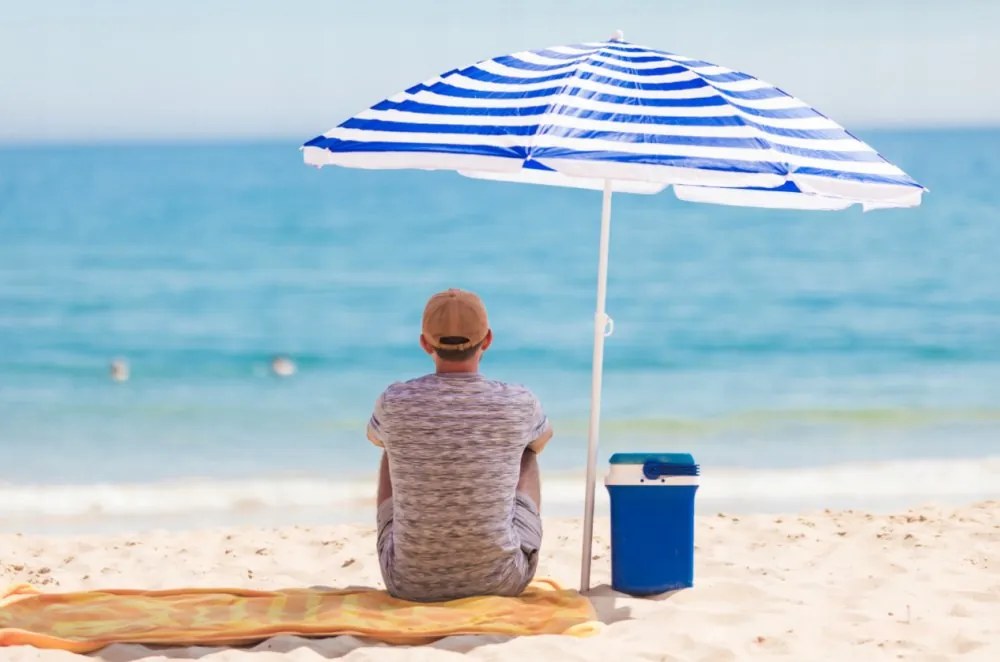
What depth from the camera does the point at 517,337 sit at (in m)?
16.9

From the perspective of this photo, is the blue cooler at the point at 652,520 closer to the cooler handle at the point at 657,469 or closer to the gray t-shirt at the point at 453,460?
the cooler handle at the point at 657,469

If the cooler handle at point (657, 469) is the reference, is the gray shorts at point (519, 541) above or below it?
below

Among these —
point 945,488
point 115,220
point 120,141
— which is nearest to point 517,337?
point 945,488

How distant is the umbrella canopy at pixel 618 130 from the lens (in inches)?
152

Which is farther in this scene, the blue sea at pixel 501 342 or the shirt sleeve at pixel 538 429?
the blue sea at pixel 501 342

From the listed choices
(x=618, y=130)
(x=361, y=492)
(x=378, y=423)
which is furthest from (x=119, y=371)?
(x=618, y=130)

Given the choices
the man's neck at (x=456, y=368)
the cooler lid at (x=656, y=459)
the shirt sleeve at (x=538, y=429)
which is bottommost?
the cooler lid at (x=656, y=459)

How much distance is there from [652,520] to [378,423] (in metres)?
0.98

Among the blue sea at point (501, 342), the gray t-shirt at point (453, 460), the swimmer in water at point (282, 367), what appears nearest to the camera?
the gray t-shirt at point (453, 460)

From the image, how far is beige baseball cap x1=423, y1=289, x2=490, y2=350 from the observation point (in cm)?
427

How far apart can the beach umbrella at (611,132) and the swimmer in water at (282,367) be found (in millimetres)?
9158

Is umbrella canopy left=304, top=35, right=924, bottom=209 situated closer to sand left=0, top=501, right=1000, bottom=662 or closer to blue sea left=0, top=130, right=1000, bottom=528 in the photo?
sand left=0, top=501, right=1000, bottom=662

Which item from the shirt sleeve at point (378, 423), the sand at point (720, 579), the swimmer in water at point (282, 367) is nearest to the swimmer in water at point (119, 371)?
the swimmer in water at point (282, 367)

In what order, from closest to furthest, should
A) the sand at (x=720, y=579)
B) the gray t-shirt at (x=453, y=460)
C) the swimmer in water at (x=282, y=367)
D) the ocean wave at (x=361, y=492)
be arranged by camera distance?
1. the sand at (x=720, y=579)
2. the gray t-shirt at (x=453, y=460)
3. the ocean wave at (x=361, y=492)
4. the swimmer in water at (x=282, y=367)
